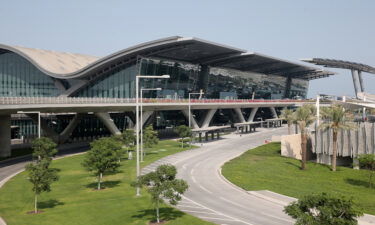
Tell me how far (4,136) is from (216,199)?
143 ft

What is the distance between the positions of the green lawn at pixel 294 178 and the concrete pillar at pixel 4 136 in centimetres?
3653

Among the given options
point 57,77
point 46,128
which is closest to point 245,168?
point 46,128

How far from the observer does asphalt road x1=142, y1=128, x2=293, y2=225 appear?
89.9ft

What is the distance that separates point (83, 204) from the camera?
3198 cm

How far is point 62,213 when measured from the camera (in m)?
29.3

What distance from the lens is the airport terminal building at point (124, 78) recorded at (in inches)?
3556

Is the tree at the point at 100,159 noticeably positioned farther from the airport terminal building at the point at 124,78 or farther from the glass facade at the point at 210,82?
the glass facade at the point at 210,82

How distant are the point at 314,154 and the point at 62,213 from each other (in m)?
42.0

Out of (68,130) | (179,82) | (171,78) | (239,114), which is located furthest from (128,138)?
(239,114)

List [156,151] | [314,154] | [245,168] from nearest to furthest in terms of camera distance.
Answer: [245,168]
[314,154]
[156,151]

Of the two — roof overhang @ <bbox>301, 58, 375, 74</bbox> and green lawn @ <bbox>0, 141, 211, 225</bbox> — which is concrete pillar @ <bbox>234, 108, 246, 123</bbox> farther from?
green lawn @ <bbox>0, 141, 211, 225</bbox>

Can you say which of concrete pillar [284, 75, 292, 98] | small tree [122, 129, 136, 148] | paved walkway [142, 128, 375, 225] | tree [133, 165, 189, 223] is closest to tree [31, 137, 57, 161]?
paved walkway [142, 128, 375, 225]

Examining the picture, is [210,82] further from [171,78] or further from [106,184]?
[106,184]

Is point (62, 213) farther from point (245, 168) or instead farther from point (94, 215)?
point (245, 168)
